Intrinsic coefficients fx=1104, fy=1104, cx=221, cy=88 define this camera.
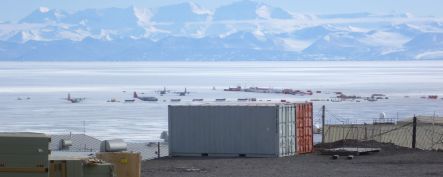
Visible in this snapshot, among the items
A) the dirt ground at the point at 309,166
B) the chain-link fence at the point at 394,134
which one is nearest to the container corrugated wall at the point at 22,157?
the dirt ground at the point at 309,166

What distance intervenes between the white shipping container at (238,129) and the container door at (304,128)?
37cm

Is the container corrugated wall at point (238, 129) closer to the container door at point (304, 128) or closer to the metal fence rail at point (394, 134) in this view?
the container door at point (304, 128)

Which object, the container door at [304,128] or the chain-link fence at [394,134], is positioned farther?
the chain-link fence at [394,134]

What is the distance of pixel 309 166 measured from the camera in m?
29.1

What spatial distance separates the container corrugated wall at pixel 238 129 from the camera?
32469 mm

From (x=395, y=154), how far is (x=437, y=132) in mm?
8298

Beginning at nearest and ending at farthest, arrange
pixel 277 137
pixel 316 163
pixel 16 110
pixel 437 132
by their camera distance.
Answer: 1. pixel 316 163
2. pixel 277 137
3. pixel 437 132
4. pixel 16 110

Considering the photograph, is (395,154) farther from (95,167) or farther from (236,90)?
(236,90)

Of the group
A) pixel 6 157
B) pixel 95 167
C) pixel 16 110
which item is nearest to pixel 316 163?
pixel 95 167

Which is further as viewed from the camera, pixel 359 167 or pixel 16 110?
pixel 16 110

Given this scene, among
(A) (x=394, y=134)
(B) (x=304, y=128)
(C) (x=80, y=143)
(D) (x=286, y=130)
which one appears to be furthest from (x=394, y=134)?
(C) (x=80, y=143)

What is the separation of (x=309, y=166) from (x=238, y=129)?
4.19 metres

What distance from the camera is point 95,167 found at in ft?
55.5

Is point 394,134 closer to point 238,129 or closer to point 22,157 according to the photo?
point 238,129
